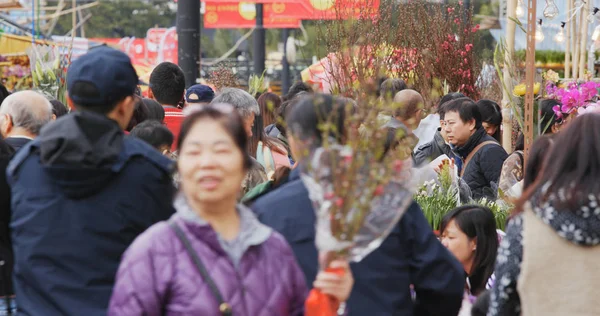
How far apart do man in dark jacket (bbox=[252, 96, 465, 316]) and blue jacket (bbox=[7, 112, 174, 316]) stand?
448 millimetres

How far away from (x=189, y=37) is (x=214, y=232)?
7290 millimetres

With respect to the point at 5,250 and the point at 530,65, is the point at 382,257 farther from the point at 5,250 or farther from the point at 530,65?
the point at 530,65

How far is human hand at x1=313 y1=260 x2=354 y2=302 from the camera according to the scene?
9.96 feet

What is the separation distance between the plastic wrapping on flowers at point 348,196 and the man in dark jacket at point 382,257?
1.14ft

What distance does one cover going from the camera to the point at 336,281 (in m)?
3.05

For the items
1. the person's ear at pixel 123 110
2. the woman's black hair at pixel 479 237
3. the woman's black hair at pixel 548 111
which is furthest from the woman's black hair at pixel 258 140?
the person's ear at pixel 123 110

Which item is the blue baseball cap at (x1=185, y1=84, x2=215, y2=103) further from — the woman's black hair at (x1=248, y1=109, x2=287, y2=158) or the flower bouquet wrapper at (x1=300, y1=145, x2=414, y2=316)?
the flower bouquet wrapper at (x1=300, y1=145, x2=414, y2=316)

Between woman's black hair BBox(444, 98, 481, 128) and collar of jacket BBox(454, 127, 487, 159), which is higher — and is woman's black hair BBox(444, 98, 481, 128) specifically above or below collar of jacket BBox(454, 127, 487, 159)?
above

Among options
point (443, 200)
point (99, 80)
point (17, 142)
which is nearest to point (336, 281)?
point (99, 80)

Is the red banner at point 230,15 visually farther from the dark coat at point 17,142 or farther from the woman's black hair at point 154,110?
the dark coat at point 17,142

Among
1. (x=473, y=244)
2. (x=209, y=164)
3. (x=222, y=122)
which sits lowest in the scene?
(x=473, y=244)

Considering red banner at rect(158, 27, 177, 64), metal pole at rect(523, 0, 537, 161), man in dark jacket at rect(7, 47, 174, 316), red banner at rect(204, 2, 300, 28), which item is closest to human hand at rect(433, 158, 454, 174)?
metal pole at rect(523, 0, 537, 161)

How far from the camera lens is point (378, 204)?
315 centimetres

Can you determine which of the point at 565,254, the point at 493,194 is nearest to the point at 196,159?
the point at 565,254
